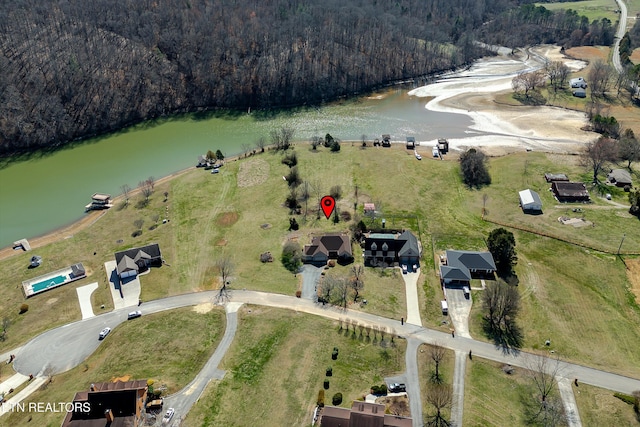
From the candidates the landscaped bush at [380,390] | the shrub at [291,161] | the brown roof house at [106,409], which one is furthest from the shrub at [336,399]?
the shrub at [291,161]

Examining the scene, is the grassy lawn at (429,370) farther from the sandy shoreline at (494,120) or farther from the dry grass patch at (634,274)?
the sandy shoreline at (494,120)

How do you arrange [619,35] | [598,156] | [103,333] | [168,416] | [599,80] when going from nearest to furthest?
[168,416] → [103,333] → [598,156] → [599,80] → [619,35]

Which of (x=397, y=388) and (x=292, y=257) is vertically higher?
(x=292, y=257)

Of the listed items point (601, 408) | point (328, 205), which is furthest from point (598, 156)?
point (601, 408)

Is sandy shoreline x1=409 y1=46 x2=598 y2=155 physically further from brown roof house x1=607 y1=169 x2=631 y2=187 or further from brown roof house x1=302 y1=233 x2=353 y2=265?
brown roof house x1=302 y1=233 x2=353 y2=265

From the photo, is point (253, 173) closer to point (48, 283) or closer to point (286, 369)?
point (48, 283)

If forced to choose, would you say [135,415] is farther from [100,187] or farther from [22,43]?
[22,43]
